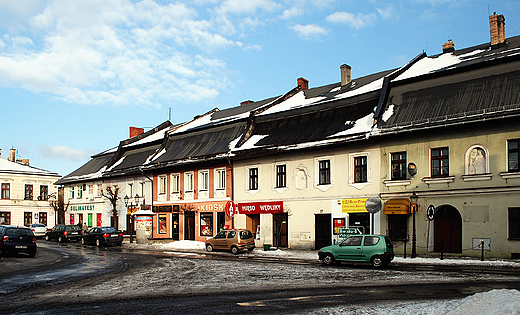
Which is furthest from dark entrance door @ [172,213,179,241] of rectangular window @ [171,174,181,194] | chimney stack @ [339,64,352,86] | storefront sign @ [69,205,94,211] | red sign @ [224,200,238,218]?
chimney stack @ [339,64,352,86]

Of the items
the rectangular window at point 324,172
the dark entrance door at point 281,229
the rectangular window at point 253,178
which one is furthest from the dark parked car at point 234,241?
the rectangular window at point 324,172

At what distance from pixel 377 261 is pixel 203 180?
71.3ft

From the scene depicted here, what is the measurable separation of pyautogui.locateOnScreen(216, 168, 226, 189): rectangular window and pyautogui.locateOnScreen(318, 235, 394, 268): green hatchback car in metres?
17.3

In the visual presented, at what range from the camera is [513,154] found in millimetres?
23344

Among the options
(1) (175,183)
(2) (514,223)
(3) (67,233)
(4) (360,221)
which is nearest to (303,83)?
(1) (175,183)

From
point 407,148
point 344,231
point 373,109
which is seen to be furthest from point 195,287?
point 373,109

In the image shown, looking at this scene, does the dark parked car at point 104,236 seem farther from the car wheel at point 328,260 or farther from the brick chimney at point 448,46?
the brick chimney at point 448,46

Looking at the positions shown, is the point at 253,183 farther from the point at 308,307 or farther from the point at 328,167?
the point at 308,307

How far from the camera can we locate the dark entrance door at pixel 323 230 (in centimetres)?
3041

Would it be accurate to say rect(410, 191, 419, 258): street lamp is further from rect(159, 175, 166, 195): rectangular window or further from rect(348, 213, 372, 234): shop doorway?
rect(159, 175, 166, 195): rectangular window

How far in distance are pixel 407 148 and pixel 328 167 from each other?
5.76 metres

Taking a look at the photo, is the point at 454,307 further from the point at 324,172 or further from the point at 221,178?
the point at 221,178

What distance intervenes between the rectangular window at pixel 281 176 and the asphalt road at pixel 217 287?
13.4 meters

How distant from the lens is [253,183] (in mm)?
35438
